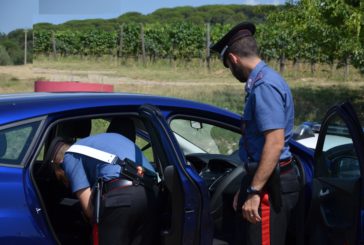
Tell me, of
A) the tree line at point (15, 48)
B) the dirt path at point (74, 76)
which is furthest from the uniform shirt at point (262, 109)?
the tree line at point (15, 48)

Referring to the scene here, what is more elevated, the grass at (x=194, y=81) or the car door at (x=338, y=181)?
the car door at (x=338, y=181)

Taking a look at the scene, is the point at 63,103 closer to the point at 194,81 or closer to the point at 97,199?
the point at 97,199

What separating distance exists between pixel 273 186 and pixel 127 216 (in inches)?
30.1

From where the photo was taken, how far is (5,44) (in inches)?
1043

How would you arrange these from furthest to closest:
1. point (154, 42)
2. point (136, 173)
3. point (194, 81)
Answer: point (154, 42), point (194, 81), point (136, 173)

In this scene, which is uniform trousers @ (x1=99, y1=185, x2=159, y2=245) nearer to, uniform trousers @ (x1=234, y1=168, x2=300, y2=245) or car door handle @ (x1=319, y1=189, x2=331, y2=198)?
uniform trousers @ (x1=234, y1=168, x2=300, y2=245)

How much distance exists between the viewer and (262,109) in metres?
2.96

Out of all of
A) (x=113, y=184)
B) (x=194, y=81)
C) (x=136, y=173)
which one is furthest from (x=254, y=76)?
(x=194, y=81)

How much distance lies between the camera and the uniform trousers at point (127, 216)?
279 centimetres

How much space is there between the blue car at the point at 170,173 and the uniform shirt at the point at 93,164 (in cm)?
13

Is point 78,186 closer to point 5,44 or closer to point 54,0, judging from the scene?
point 54,0

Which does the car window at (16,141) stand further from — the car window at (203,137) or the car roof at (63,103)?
the car window at (203,137)

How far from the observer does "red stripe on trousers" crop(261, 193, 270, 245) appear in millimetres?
3043

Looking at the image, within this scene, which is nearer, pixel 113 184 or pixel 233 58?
pixel 113 184
